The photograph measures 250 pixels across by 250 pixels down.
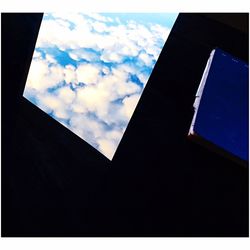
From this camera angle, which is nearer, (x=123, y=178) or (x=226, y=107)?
(x=123, y=178)

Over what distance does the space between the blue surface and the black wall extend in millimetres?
114

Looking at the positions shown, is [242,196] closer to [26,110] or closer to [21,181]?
[21,181]

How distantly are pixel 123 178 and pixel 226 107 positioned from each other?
2.79 feet

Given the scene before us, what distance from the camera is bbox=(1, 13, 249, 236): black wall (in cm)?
129

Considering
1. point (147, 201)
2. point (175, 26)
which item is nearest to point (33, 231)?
point (147, 201)

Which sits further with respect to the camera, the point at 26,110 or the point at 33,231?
the point at 26,110

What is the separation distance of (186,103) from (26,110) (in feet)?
3.73

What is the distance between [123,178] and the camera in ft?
4.73

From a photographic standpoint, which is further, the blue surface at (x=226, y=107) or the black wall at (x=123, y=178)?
the blue surface at (x=226, y=107)

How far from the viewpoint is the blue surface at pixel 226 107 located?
155 cm

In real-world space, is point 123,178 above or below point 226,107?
below

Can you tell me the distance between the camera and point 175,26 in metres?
2.46

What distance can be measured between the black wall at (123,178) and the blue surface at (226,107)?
0.11 m

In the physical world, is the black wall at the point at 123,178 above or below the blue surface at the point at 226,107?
below
